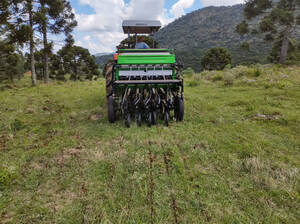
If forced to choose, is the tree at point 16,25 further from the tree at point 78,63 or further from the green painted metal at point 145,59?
the tree at point 78,63

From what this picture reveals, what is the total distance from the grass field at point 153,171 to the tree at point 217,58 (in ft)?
118

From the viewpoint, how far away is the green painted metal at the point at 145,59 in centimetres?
542

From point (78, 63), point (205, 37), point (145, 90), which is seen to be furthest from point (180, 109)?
point (205, 37)

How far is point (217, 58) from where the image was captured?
38.5 m

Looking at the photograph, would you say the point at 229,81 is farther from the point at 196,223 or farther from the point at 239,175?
the point at 196,223

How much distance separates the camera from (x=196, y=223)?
197 centimetres

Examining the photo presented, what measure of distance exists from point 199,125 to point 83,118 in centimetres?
368

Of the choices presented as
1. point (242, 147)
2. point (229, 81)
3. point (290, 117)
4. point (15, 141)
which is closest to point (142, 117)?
point (242, 147)

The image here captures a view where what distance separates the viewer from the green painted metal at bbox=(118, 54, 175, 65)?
17.8 ft

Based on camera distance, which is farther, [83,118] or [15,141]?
[83,118]

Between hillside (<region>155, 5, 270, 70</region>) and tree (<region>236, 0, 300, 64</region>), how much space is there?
1350 inches

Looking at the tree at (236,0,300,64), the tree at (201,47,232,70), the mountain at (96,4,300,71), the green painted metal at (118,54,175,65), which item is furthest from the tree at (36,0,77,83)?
the mountain at (96,4,300,71)

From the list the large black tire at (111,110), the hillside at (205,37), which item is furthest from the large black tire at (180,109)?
the hillside at (205,37)

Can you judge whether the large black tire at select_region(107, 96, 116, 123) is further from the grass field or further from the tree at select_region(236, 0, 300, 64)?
the tree at select_region(236, 0, 300, 64)
